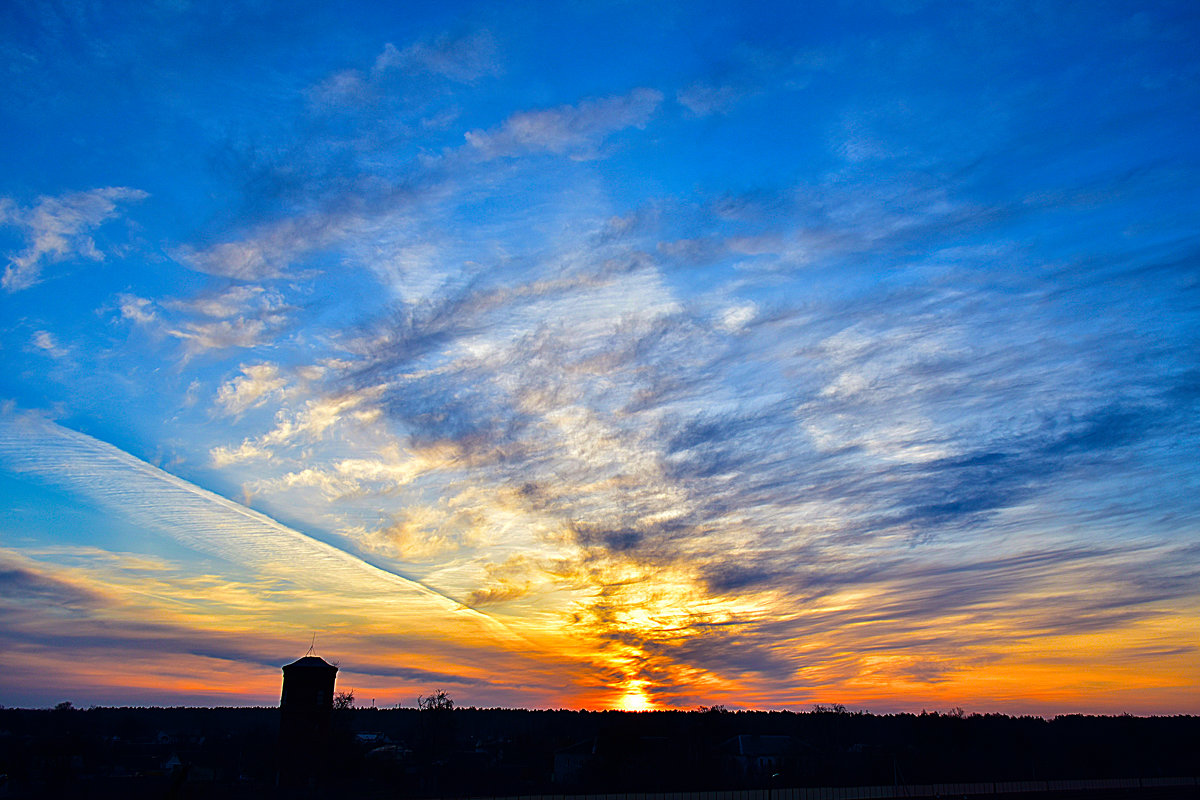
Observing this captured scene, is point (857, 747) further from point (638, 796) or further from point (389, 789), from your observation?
point (389, 789)

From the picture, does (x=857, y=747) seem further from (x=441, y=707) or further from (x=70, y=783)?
(x=70, y=783)

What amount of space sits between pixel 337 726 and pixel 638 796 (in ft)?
172

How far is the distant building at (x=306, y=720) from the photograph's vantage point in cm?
10556

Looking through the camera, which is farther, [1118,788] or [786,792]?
[1118,788]

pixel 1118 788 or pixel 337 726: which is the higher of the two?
pixel 337 726

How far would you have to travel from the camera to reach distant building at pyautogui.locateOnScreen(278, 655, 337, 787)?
106 meters

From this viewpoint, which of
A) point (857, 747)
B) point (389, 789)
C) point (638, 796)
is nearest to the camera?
point (638, 796)

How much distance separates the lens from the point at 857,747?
193m

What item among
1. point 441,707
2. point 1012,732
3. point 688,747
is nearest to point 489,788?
point 688,747

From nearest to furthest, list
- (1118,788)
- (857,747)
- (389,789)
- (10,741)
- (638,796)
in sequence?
(638,796) → (389,789) → (1118,788) → (10,741) → (857,747)

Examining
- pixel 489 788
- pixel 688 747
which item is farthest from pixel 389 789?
pixel 688 747

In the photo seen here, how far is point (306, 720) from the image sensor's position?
4321 inches

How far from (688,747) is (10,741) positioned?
13042 centimetres

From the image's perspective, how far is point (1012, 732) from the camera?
197125mm
